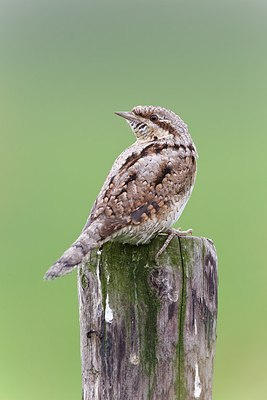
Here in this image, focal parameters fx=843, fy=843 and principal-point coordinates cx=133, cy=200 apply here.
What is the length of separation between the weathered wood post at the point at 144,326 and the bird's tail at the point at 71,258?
0.40ft

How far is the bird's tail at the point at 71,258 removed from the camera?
3.82 meters

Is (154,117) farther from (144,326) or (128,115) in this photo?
(144,326)

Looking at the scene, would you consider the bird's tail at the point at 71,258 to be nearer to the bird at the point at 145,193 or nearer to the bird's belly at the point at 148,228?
the bird at the point at 145,193

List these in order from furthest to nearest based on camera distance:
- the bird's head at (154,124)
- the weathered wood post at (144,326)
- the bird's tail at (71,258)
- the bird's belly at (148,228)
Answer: the bird's head at (154,124), the bird's belly at (148,228), the weathered wood post at (144,326), the bird's tail at (71,258)

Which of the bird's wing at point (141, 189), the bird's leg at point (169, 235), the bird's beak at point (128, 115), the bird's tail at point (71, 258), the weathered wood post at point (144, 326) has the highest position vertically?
the bird's beak at point (128, 115)

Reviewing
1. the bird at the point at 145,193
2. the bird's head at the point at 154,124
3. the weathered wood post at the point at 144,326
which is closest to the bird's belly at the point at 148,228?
the bird at the point at 145,193

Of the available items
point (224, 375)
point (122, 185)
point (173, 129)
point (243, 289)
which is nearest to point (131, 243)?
point (122, 185)

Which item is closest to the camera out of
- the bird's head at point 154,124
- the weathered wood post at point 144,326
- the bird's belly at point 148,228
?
the weathered wood post at point 144,326

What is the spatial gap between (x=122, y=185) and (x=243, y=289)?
461 centimetres

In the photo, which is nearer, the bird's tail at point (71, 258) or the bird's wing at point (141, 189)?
the bird's tail at point (71, 258)

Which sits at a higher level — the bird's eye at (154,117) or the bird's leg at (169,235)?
the bird's eye at (154,117)

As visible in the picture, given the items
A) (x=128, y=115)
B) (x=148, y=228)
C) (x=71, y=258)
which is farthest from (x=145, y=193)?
(x=128, y=115)

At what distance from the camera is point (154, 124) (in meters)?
5.11

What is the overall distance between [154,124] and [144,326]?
60.9 inches
